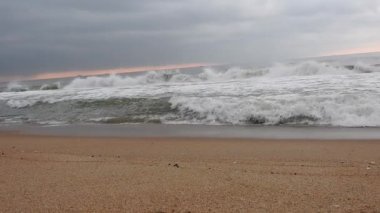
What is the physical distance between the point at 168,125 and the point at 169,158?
5.26 metres

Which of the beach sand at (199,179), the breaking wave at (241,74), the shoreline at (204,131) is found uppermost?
the breaking wave at (241,74)

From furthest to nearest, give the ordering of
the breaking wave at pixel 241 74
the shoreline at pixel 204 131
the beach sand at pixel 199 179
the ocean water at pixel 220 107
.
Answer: the breaking wave at pixel 241 74, the ocean water at pixel 220 107, the shoreline at pixel 204 131, the beach sand at pixel 199 179

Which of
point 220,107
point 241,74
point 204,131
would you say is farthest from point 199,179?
point 241,74

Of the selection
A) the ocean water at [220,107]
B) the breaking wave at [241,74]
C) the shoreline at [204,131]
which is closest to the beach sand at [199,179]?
the shoreline at [204,131]

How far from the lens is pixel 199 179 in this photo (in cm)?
461

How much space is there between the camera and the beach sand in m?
3.71

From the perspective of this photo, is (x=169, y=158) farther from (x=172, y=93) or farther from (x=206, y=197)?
(x=172, y=93)

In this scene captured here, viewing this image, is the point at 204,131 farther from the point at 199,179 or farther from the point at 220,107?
the point at 199,179

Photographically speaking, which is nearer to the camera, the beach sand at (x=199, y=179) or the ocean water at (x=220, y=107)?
the beach sand at (x=199, y=179)

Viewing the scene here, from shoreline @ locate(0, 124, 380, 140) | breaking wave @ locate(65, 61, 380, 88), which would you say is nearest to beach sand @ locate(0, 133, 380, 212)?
shoreline @ locate(0, 124, 380, 140)

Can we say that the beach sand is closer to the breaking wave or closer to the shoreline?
the shoreline

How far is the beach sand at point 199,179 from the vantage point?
3.71 m

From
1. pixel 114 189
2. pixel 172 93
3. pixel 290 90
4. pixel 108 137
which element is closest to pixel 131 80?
pixel 172 93

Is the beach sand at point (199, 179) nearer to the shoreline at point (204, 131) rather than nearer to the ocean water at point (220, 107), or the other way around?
the shoreline at point (204, 131)
